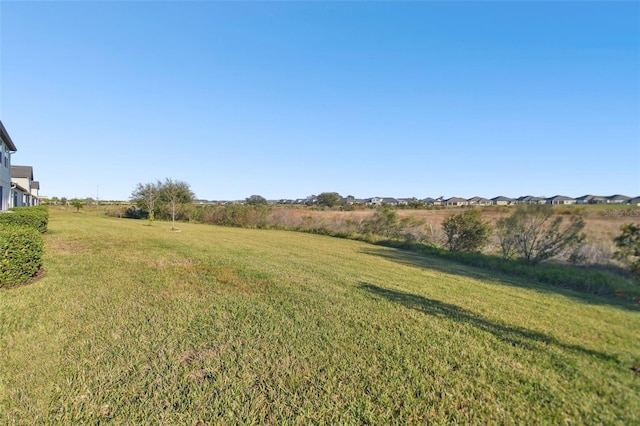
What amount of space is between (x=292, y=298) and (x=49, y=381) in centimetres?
344

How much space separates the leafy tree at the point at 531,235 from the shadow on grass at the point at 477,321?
4089mm

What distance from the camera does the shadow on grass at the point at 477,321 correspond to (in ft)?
9.19

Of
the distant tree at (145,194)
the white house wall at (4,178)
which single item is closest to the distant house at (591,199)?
the white house wall at (4,178)

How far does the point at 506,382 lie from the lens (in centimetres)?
274

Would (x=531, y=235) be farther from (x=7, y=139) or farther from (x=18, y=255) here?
(x=7, y=139)

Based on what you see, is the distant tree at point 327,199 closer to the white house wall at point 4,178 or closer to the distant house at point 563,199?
the white house wall at point 4,178

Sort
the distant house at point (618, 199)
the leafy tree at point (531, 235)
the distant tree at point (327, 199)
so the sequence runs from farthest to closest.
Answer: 1. the distant tree at point (327, 199)
2. the leafy tree at point (531, 235)
3. the distant house at point (618, 199)

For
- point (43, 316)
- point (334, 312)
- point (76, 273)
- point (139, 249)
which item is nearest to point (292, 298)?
point (334, 312)

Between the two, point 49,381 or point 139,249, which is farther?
point 139,249

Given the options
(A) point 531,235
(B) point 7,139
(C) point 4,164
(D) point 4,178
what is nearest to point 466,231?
(A) point 531,235

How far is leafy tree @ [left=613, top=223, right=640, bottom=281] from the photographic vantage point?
1.99 m

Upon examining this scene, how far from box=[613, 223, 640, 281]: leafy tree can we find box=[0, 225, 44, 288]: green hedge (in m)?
8.55

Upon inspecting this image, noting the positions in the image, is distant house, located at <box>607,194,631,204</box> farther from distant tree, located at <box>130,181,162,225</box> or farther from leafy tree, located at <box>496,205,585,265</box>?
distant tree, located at <box>130,181,162,225</box>

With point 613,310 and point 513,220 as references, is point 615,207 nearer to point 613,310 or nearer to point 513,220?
point 613,310
